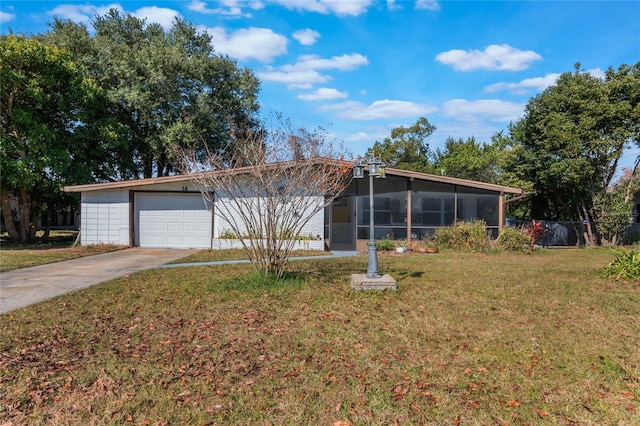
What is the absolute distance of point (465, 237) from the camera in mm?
13758

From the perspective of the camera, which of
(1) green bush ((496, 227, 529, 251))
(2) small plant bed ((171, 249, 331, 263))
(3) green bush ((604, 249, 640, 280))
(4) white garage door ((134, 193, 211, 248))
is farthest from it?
(4) white garage door ((134, 193, 211, 248))

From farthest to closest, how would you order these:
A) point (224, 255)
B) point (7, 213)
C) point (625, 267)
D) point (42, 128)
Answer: point (7, 213) < point (42, 128) < point (224, 255) < point (625, 267)

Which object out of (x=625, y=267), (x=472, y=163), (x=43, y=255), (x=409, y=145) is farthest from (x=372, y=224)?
(x=409, y=145)

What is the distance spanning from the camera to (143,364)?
12.3 ft

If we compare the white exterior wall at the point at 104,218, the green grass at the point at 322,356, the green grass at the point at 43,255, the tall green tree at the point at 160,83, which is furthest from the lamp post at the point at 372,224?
the tall green tree at the point at 160,83

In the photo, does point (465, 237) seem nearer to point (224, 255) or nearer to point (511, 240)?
point (511, 240)

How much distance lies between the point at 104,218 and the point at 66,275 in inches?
272

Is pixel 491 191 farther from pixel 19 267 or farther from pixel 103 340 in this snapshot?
pixel 19 267

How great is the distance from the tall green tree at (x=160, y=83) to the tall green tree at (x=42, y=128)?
5.40 ft

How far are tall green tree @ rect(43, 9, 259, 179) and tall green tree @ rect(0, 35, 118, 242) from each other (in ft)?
5.40

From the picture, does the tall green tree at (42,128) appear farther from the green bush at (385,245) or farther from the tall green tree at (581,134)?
the tall green tree at (581,134)

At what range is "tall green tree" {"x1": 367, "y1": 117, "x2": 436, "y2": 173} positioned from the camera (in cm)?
3775

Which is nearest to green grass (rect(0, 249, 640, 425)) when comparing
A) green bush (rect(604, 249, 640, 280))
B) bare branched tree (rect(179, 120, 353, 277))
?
bare branched tree (rect(179, 120, 353, 277))

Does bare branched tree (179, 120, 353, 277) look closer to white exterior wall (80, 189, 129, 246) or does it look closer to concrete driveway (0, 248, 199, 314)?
concrete driveway (0, 248, 199, 314)
